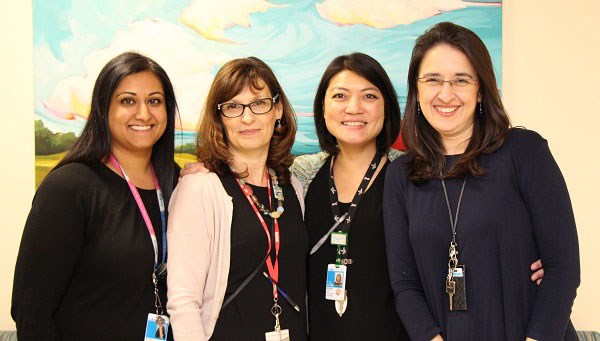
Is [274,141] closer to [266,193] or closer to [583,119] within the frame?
[266,193]

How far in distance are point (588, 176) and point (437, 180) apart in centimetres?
174

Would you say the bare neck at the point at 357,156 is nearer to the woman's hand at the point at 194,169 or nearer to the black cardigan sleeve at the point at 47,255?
the woman's hand at the point at 194,169

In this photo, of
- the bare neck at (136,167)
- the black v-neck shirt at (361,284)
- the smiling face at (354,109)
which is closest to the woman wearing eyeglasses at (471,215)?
the black v-neck shirt at (361,284)

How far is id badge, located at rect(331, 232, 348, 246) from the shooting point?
7.32 feet

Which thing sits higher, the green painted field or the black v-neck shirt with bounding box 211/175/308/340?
the green painted field

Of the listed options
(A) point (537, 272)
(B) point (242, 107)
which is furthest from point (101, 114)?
(A) point (537, 272)

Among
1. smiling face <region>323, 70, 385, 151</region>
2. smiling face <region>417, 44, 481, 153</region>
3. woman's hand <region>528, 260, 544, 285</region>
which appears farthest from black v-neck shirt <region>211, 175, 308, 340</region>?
woman's hand <region>528, 260, 544, 285</region>

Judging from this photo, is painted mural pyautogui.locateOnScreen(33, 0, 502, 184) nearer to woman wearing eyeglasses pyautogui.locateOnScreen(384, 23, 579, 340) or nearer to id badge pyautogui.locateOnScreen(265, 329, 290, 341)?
woman wearing eyeglasses pyautogui.locateOnScreen(384, 23, 579, 340)

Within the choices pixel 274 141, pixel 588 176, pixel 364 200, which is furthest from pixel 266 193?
pixel 588 176

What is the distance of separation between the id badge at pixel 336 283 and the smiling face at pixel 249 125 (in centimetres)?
60

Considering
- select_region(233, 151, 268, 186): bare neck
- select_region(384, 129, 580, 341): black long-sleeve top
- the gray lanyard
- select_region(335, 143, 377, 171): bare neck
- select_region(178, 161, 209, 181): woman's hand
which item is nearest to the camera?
select_region(384, 129, 580, 341): black long-sleeve top

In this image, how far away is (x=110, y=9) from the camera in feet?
11.1

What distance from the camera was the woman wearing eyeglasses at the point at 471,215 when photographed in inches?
71.6

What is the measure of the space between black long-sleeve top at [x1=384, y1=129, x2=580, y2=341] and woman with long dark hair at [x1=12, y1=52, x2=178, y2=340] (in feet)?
3.30
